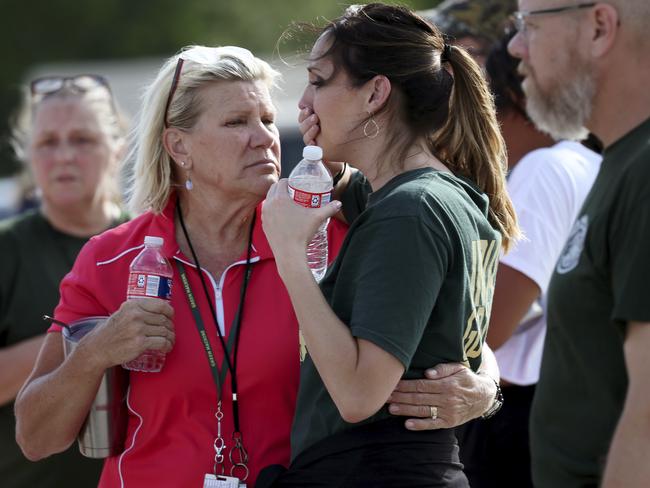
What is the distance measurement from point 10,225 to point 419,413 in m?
2.73

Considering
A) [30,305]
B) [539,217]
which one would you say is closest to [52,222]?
[30,305]

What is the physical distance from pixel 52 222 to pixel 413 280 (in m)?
2.82

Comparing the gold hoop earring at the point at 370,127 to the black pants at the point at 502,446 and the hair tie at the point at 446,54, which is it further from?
the black pants at the point at 502,446

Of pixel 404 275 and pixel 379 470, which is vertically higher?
pixel 404 275

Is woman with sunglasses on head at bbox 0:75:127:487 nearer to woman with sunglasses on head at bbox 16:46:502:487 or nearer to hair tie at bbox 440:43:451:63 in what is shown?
woman with sunglasses on head at bbox 16:46:502:487

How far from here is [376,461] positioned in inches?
106

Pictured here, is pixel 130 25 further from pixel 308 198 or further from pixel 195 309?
pixel 308 198

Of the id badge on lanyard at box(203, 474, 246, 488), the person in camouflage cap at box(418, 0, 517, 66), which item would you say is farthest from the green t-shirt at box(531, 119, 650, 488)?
the person in camouflage cap at box(418, 0, 517, 66)

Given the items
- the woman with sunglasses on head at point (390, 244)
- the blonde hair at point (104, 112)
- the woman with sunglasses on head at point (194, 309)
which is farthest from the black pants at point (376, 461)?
the blonde hair at point (104, 112)

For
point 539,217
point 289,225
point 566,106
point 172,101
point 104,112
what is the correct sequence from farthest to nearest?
1. point 104,112
2. point 539,217
3. point 172,101
4. point 566,106
5. point 289,225

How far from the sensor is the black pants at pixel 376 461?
268cm

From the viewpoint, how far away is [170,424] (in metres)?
3.21

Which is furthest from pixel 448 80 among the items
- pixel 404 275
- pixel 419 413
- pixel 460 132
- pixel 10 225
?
pixel 10 225

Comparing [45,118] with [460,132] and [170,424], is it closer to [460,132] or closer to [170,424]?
[170,424]
